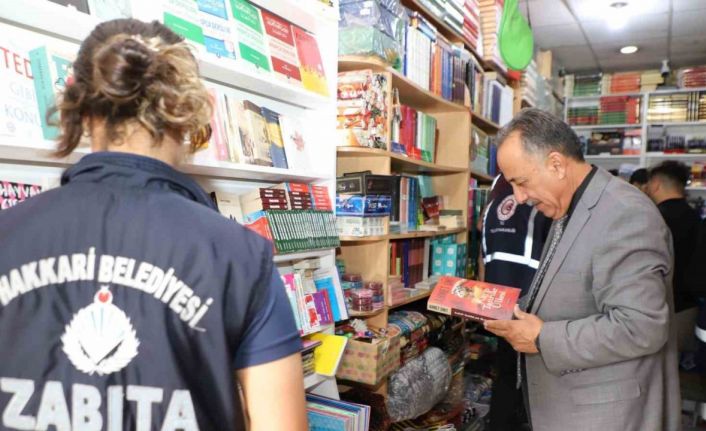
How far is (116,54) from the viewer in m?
0.76

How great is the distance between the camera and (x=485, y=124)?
3.93m

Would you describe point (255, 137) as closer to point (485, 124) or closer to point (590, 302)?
point (590, 302)

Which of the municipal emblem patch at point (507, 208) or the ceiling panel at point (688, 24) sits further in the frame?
the ceiling panel at point (688, 24)

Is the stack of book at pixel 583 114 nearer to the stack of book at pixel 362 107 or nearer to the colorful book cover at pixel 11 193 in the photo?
the stack of book at pixel 362 107

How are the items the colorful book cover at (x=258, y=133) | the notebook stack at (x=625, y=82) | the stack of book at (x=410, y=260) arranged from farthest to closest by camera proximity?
the notebook stack at (x=625, y=82), the stack of book at (x=410, y=260), the colorful book cover at (x=258, y=133)

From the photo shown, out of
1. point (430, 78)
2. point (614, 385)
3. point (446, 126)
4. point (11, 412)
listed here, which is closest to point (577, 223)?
point (614, 385)

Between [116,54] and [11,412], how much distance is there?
0.56 metres

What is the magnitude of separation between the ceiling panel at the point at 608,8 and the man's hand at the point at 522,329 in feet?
12.3

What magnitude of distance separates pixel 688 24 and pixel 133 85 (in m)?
5.57

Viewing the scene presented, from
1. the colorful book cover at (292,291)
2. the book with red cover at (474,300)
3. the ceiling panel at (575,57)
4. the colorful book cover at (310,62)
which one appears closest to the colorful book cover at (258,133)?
the colorful book cover at (310,62)

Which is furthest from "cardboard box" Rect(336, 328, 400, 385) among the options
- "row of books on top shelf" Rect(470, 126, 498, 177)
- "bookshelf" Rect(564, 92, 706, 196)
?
"bookshelf" Rect(564, 92, 706, 196)

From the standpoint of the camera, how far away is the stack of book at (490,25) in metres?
3.83

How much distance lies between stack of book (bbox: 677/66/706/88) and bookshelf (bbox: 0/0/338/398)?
5523 mm

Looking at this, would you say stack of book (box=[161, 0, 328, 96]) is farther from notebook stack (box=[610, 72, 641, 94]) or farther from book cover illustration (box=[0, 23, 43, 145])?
notebook stack (box=[610, 72, 641, 94])
